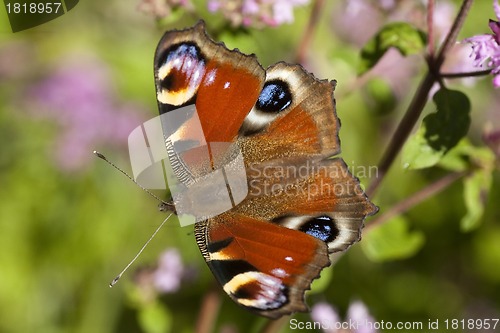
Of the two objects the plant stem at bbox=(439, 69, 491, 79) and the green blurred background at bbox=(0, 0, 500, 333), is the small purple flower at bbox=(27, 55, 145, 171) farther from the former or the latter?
the plant stem at bbox=(439, 69, 491, 79)

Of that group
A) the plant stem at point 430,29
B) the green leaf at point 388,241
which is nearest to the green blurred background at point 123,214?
the green leaf at point 388,241

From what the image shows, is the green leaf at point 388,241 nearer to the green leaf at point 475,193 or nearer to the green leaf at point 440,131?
the green leaf at point 475,193

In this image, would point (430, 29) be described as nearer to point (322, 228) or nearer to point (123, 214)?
point (322, 228)

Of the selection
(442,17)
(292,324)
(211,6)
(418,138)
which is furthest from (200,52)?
(292,324)

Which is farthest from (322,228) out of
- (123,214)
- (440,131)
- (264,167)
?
(123,214)

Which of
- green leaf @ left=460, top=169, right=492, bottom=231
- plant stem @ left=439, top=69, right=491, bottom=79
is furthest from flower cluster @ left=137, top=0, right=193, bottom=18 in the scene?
green leaf @ left=460, top=169, right=492, bottom=231

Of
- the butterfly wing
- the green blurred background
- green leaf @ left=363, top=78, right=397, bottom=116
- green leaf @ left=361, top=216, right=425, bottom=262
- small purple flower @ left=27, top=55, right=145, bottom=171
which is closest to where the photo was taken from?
the butterfly wing

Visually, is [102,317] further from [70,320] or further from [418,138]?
[418,138]
